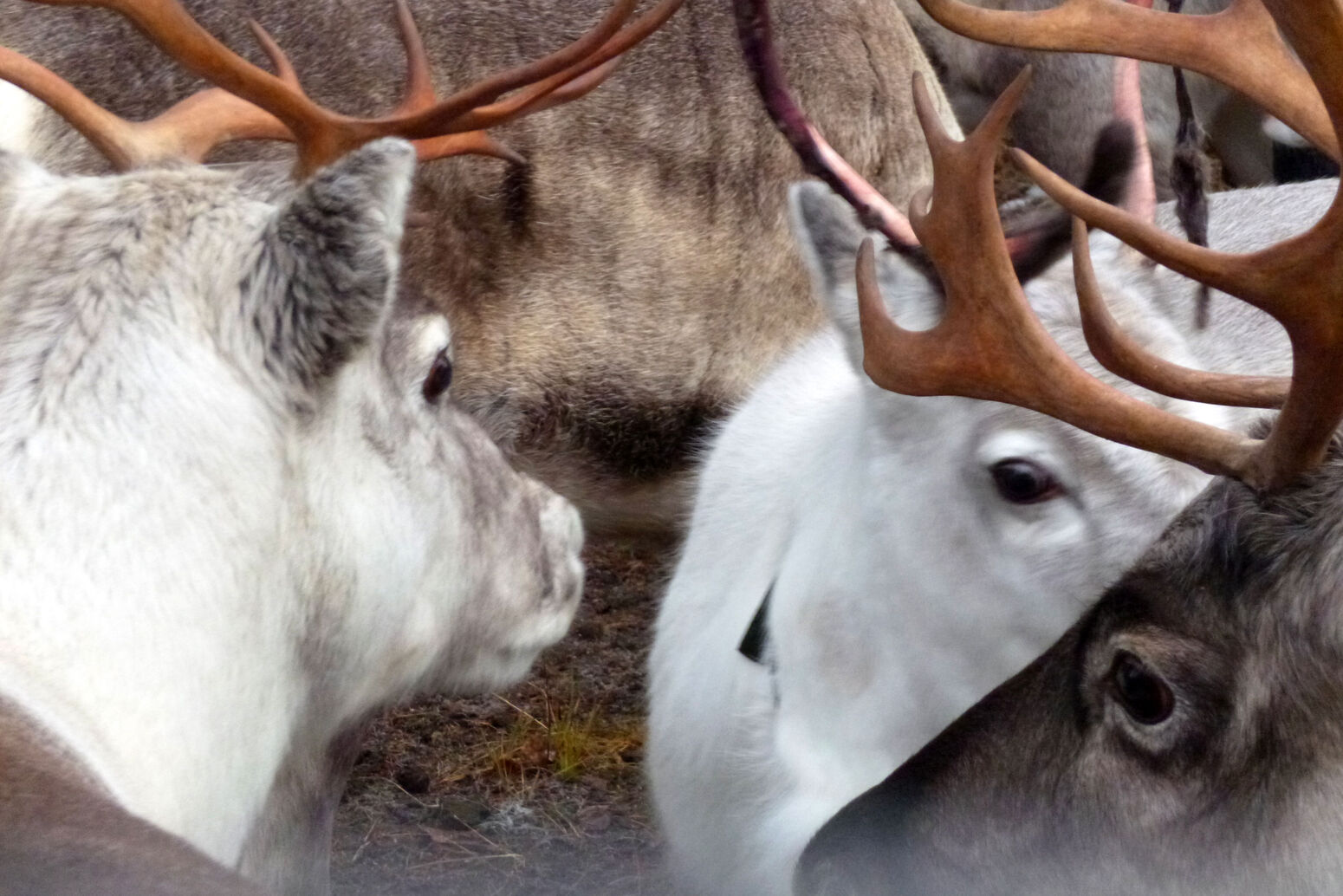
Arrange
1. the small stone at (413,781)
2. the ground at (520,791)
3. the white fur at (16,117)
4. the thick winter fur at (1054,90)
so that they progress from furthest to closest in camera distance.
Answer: the thick winter fur at (1054,90) < the small stone at (413,781) < the ground at (520,791) < the white fur at (16,117)

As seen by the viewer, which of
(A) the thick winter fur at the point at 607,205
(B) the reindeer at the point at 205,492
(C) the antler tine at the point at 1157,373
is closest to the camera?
(B) the reindeer at the point at 205,492

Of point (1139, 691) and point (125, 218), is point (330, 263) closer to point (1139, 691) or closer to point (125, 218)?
point (125, 218)

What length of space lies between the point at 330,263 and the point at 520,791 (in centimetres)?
216

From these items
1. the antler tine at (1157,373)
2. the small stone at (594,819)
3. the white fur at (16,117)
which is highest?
the antler tine at (1157,373)

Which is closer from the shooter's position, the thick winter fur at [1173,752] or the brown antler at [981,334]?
the thick winter fur at [1173,752]

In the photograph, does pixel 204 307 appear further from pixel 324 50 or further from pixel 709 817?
pixel 324 50

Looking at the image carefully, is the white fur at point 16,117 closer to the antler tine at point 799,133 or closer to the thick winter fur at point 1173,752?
the antler tine at point 799,133

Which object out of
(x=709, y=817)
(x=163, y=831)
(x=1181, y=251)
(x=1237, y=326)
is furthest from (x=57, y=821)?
(x=1237, y=326)

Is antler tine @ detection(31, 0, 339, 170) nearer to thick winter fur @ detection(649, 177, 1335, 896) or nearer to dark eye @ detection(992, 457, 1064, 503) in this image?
thick winter fur @ detection(649, 177, 1335, 896)

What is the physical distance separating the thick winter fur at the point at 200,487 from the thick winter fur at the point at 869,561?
521 millimetres

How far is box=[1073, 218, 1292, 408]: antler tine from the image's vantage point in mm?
1556

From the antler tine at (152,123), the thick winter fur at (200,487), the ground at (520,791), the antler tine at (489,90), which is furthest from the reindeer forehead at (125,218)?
the ground at (520,791)

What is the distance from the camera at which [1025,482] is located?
5.96 ft

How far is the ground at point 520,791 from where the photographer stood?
3250 millimetres
